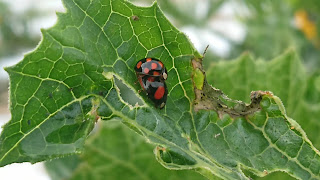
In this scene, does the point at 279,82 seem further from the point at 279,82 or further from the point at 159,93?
the point at 159,93

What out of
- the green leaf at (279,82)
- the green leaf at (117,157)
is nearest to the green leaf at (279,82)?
the green leaf at (279,82)

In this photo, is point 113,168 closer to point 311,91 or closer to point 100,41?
point 100,41

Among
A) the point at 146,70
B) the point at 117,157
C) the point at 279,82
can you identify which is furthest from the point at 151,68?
the point at 279,82

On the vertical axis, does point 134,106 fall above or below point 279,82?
below

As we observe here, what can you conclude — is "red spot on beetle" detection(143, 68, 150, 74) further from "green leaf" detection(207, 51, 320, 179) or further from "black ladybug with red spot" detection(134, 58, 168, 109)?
"green leaf" detection(207, 51, 320, 179)

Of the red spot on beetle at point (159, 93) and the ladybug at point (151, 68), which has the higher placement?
the ladybug at point (151, 68)

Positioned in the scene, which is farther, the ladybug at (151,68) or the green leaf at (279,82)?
the green leaf at (279,82)

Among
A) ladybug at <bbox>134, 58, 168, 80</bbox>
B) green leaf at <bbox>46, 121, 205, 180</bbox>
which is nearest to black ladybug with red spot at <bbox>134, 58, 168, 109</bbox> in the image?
ladybug at <bbox>134, 58, 168, 80</bbox>

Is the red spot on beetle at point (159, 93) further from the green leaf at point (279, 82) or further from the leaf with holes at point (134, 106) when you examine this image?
the green leaf at point (279, 82)
